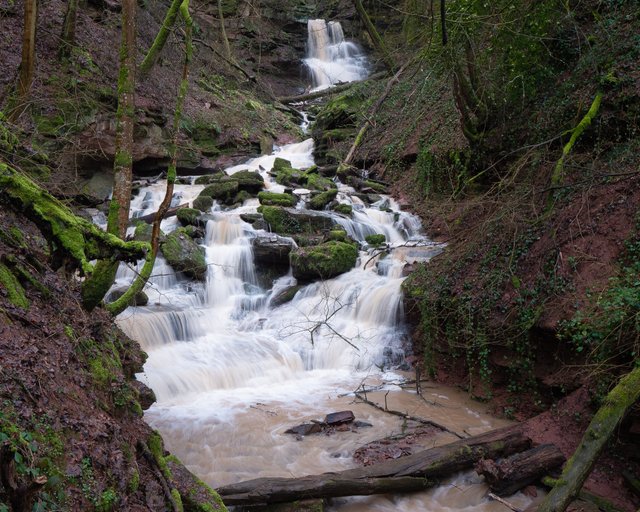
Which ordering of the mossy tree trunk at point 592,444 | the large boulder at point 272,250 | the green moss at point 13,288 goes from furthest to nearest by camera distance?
the large boulder at point 272,250 < the mossy tree trunk at point 592,444 < the green moss at point 13,288

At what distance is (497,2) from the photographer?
9.11 metres

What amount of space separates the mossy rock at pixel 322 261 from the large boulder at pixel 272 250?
46cm

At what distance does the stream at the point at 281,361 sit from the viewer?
597cm

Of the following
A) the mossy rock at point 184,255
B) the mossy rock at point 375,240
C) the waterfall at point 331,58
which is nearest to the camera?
the mossy rock at point 184,255

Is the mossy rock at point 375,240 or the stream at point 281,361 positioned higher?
the mossy rock at point 375,240

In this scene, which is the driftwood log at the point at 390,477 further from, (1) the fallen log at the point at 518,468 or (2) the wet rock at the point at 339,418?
(2) the wet rock at the point at 339,418

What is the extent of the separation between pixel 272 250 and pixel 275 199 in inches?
124

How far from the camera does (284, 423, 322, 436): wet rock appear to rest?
259 inches

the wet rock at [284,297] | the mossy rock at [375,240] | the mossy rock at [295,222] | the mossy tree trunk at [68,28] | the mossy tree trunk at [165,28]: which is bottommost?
the wet rock at [284,297]

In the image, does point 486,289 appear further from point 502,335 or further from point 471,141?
point 471,141

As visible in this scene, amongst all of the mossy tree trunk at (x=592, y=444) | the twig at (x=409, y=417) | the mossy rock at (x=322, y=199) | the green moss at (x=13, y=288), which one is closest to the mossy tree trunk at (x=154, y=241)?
the green moss at (x=13, y=288)

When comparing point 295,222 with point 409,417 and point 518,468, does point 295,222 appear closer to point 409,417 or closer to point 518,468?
point 409,417


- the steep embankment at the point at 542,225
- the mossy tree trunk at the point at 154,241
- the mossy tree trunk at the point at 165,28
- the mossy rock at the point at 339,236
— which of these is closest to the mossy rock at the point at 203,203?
the mossy rock at the point at 339,236

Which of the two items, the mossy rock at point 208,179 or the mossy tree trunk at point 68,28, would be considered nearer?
the mossy tree trunk at point 68,28
